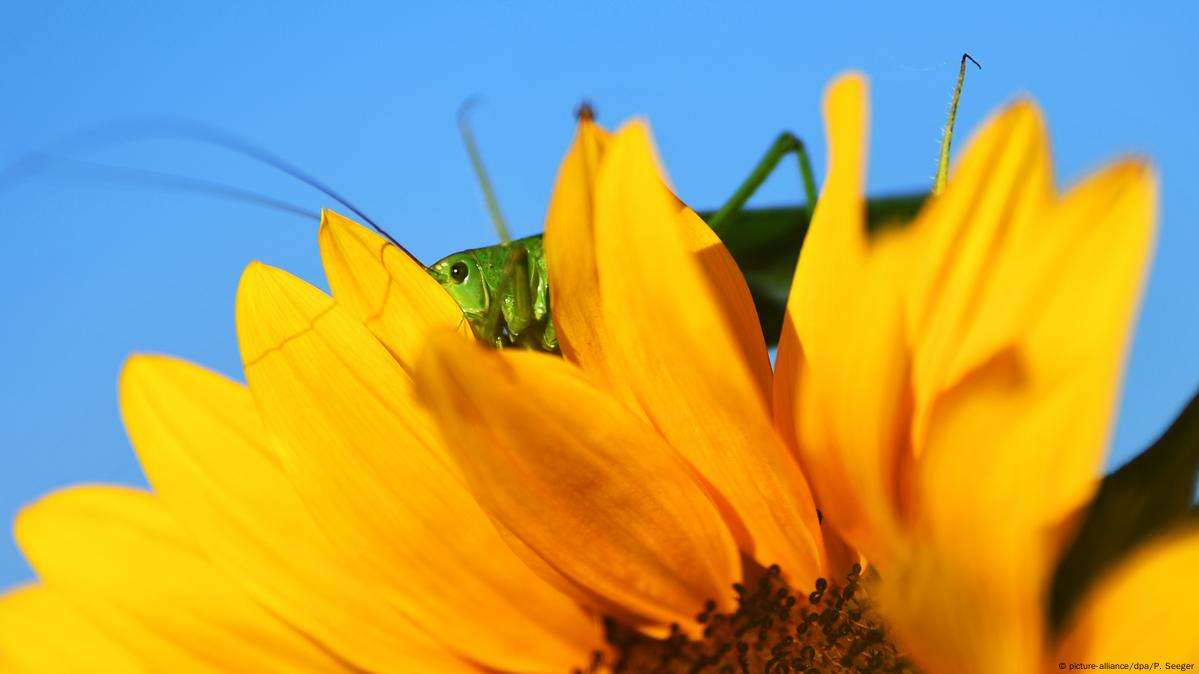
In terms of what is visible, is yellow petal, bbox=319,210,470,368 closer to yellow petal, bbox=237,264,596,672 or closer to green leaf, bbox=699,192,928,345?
yellow petal, bbox=237,264,596,672

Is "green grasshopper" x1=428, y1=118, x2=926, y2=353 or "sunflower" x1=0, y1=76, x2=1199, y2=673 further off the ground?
"green grasshopper" x1=428, y1=118, x2=926, y2=353

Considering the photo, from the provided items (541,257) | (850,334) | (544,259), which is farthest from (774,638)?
(541,257)

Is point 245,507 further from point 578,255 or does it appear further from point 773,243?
point 773,243

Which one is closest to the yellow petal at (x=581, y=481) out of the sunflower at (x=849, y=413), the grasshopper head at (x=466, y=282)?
the sunflower at (x=849, y=413)

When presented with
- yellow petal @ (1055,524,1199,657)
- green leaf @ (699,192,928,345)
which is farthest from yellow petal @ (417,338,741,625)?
green leaf @ (699,192,928,345)

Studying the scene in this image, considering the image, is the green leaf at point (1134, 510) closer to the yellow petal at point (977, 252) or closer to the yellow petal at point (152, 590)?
the yellow petal at point (977, 252)

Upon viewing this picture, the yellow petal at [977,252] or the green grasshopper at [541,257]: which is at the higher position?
the green grasshopper at [541,257]
